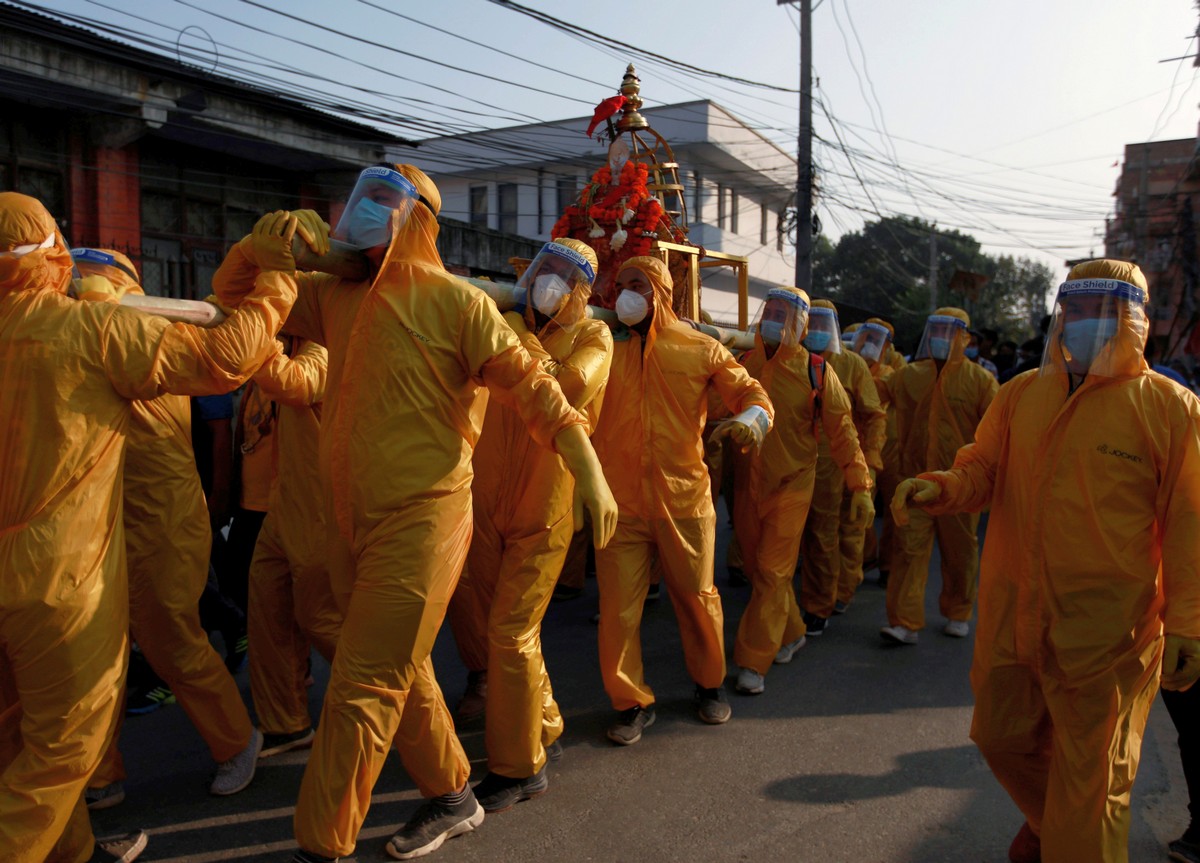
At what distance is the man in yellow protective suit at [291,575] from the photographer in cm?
396

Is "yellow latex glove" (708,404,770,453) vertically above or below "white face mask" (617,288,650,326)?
below

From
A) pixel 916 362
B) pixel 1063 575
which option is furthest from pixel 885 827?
pixel 916 362

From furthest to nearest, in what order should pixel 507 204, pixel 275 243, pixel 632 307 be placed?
1. pixel 507 204
2. pixel 632 307
3. pixel 275 243

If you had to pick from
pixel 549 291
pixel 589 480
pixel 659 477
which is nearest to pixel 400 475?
pixel 589 480

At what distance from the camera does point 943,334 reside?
22.5 feet

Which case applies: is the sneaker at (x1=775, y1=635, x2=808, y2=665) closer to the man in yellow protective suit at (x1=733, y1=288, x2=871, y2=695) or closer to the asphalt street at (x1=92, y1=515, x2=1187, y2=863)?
the man in yellow protective suit at (x1=733, y1=288, x2=871, y2=695)

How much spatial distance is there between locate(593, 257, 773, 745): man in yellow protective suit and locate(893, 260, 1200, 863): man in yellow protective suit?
1413mm

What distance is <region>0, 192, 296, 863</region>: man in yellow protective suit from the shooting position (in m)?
2.67

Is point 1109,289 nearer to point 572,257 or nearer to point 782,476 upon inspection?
point 572,257

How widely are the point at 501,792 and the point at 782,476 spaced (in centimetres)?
249

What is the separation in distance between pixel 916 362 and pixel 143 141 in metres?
10.2

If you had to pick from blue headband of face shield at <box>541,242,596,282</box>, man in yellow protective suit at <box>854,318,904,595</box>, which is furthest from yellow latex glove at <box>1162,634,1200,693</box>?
man in yellow protective suit at <box>854,318,904,595</box>

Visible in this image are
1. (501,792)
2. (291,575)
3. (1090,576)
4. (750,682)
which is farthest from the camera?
(750,682)

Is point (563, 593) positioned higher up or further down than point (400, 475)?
further down
